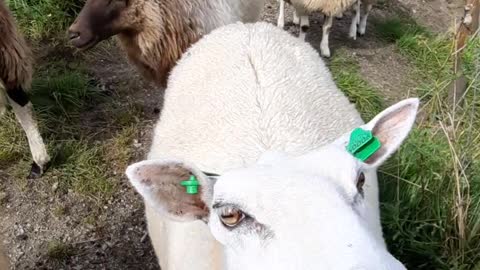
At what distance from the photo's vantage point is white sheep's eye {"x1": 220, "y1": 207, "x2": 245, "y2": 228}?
1.88 meters

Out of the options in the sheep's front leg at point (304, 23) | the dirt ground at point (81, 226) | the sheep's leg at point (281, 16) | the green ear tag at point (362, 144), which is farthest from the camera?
the sheep's leg at point (281, 16)

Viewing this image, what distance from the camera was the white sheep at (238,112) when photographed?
2676mm

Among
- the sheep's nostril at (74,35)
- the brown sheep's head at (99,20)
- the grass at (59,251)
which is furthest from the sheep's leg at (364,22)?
the grass at (59,251)

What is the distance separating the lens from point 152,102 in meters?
5.57

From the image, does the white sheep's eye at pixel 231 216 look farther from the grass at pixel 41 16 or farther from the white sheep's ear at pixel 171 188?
the grass at pixel 41 16

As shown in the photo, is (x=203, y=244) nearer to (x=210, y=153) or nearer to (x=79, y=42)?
(x=210, y=153)

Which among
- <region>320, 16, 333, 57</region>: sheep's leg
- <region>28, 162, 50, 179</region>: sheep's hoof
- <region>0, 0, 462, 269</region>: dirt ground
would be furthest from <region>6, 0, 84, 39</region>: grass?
<region>320, 16, 333, 57</region>: sheep's leg

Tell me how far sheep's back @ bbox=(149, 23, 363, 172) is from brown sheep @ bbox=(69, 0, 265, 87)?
4.03 ft

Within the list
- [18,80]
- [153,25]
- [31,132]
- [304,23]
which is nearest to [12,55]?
[18,80]

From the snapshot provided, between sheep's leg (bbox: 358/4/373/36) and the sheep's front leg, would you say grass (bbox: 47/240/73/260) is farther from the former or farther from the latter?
sheep's leg (bbox: 358/4/373/36)

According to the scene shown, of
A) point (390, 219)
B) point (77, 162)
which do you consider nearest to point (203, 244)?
point (390, 219)

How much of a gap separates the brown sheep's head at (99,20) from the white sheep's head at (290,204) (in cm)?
272

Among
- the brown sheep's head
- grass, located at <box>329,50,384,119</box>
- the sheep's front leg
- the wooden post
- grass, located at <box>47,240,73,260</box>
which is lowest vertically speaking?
the sheep's front leg

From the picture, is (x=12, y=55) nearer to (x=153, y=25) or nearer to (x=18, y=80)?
(x=18, y=80)
